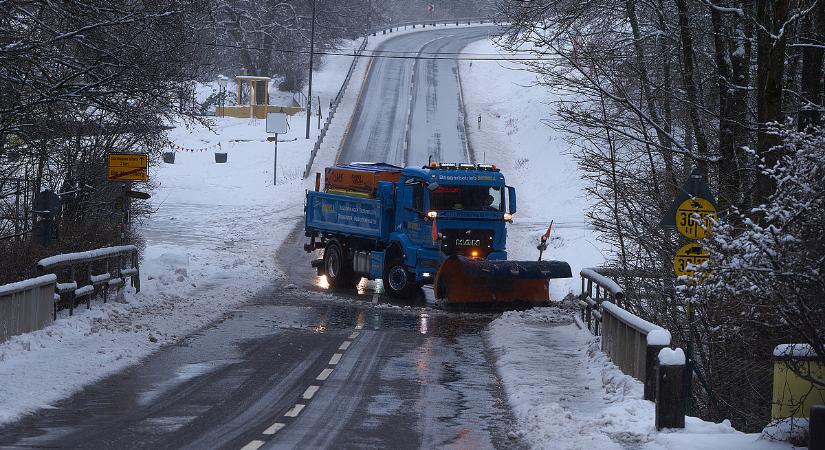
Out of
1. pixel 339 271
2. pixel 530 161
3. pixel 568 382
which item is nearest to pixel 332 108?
pixel 530 161

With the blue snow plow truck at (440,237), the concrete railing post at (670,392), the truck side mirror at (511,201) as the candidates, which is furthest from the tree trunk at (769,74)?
the truck side mirror at (511,201)

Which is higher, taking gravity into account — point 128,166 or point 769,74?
point 769,74

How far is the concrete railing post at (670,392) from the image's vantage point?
10.6m

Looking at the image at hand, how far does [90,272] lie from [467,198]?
29.1ft

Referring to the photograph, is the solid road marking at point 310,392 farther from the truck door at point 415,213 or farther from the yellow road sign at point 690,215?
the truck door at point 415,213

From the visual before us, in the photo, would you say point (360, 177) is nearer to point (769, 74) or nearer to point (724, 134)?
point (724, 134)

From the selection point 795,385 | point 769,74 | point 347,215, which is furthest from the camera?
point 347,215

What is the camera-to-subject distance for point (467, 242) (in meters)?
24.5

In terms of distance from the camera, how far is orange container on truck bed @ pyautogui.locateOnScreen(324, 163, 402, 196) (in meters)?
26.8

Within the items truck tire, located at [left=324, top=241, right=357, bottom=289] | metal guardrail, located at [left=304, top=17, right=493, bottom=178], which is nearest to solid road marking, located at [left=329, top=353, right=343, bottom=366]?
truck tire, located at [left=324, top=241, right=357, bottom=289]

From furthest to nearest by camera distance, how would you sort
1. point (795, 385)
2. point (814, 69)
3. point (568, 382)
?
1. point (814, 69)
2. point (568, 382)
3. point (795, 385)

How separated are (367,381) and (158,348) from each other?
406 centimetres

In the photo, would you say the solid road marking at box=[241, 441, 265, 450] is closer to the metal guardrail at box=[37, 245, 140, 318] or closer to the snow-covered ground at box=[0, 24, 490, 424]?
the snow-covered ground at box=[0, 24, 490, 424]

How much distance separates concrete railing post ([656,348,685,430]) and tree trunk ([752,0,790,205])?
160 inches
